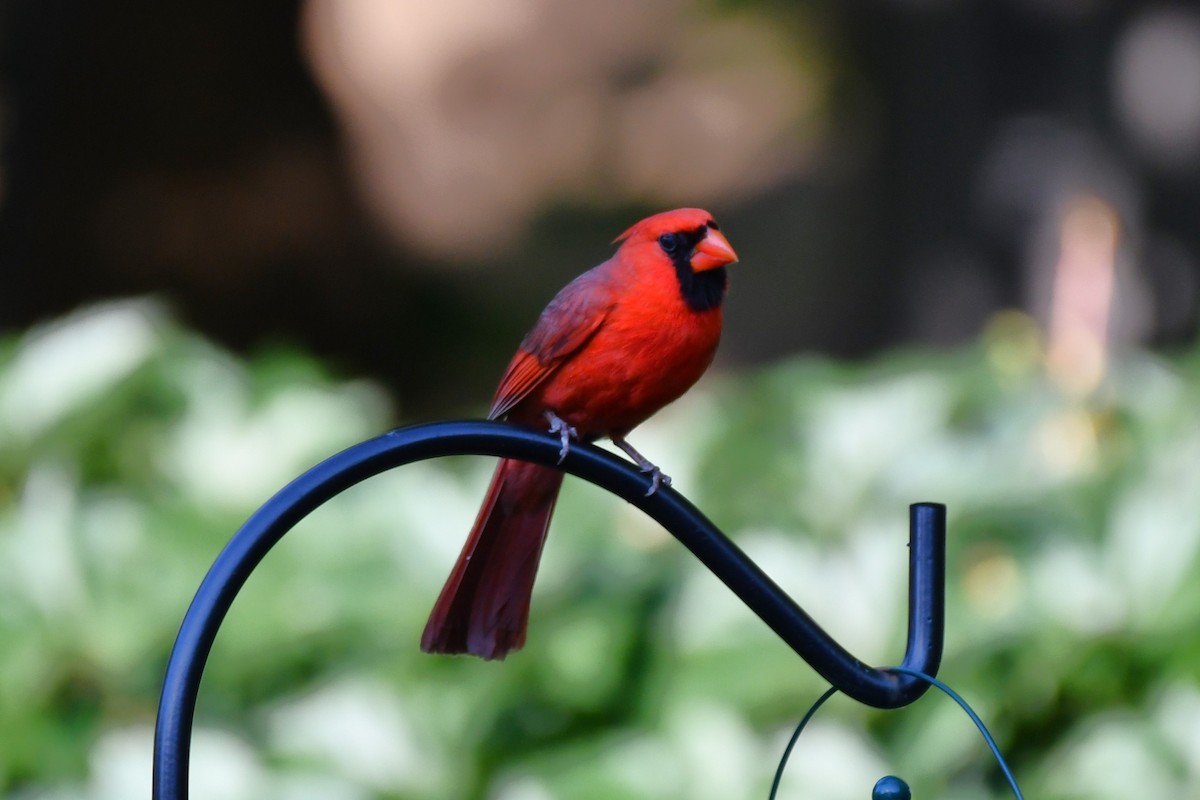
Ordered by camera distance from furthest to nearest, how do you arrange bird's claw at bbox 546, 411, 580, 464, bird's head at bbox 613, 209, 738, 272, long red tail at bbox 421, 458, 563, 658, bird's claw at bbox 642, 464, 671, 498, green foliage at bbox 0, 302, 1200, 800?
1. green foliage at bbox 0, 302, 1200, 800
2. bird's head at bbox 613, 209, 738, 272
3. bird's claw at bbox 546, 411, 580, 464
4. long red tail at bbox 421, 458, 563, 658
5. bird's claw at bbox 642, 464, 671, 498

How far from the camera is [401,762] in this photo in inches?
92.5

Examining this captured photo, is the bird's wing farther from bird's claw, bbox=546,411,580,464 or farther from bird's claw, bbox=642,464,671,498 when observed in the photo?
bird's claw, bbox=642,464,671,498

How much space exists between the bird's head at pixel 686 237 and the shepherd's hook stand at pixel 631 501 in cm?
40

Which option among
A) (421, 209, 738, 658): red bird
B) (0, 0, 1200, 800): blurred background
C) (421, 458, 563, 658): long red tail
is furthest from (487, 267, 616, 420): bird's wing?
(0, 0, 1200, 800): blurred background

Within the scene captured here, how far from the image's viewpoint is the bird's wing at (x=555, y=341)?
177 centimetres

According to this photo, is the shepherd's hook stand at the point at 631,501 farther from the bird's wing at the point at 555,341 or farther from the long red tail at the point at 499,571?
the bird's wing at the point at 555,341

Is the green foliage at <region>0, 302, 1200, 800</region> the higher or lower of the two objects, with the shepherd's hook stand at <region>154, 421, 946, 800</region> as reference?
higher

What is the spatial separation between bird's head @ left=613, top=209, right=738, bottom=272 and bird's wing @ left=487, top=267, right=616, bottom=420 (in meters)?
0.09

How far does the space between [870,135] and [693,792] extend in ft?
19.2

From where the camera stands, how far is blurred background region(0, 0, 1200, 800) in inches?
91.4

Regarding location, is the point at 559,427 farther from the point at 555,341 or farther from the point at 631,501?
the point at 631,501

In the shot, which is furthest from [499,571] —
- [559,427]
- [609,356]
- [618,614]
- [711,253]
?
[618,614]

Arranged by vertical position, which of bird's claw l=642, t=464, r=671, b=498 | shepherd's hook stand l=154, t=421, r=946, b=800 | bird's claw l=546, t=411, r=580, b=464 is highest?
bird's claw l=546, t=411, r=580, b=464

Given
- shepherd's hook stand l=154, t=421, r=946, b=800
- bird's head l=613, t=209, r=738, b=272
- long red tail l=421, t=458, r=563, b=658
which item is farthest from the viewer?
bird's head l=613, t=209, r=738, b=272
